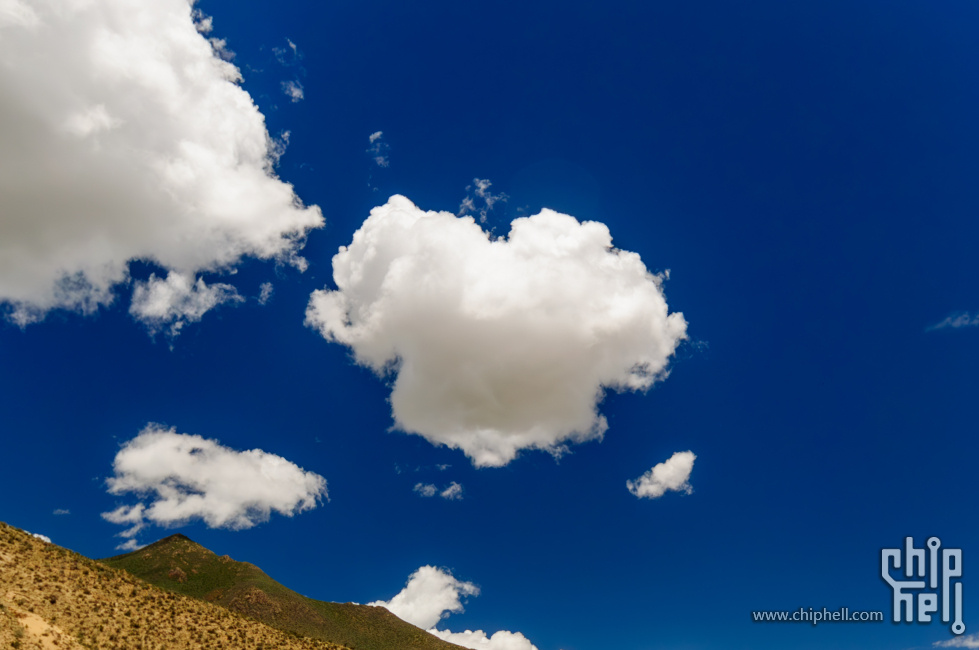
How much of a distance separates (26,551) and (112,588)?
29.2ft

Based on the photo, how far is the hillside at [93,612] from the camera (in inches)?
1916

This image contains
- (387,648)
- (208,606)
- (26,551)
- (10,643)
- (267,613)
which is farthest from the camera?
(267,613)

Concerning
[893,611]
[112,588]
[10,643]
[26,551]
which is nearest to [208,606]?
[112,588]

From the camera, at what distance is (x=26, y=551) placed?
189 feet

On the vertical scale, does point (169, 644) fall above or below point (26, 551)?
below

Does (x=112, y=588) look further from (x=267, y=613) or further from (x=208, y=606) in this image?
(x=267, y=613)

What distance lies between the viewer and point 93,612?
5522 cm

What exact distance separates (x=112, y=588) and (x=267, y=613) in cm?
15000

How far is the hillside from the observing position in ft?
160

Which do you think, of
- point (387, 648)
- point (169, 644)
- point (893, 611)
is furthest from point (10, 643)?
point (387, 648)

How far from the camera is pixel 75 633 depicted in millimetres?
50656

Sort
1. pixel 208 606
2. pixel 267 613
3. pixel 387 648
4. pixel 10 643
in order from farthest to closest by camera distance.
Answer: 1. pixel 267 613
2. pixel 387 648
3. pixel 208 606
4. pixel 10 643

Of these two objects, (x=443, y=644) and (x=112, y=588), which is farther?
(x=443, y=644)

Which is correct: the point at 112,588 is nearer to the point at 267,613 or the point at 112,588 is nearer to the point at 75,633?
the point at 75,633
